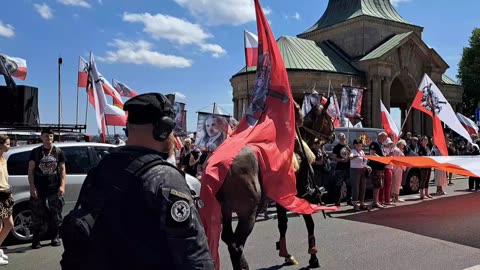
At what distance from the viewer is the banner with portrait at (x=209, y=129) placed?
1252 cm

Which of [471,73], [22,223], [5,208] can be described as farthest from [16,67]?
[471,73]

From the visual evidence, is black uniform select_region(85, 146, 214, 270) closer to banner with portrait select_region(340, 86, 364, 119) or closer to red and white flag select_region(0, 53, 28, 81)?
red and white flag select_region(0, 53, 28, 81)

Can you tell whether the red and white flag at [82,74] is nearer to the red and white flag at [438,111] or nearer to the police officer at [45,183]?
the police officer at [45,183]

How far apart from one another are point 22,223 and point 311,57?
119ft

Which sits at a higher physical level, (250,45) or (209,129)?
(250,45)

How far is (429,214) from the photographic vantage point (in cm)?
1053

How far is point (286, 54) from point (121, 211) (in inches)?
1593

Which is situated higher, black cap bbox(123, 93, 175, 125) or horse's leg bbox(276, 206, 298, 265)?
black cap bbox(123, 93, 175, 125)

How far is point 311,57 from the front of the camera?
41625 mm

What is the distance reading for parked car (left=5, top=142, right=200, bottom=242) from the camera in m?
7.98

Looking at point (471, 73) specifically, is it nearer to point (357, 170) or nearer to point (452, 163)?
point (357, 170)

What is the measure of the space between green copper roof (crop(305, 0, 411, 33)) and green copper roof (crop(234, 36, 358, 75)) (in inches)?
149

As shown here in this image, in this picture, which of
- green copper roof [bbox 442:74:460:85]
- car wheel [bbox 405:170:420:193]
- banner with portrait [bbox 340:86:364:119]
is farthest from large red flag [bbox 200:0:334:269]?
green copper roof [bbox 442:74:460:85]

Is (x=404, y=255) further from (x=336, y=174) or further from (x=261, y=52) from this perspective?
(x=336, y=174)
